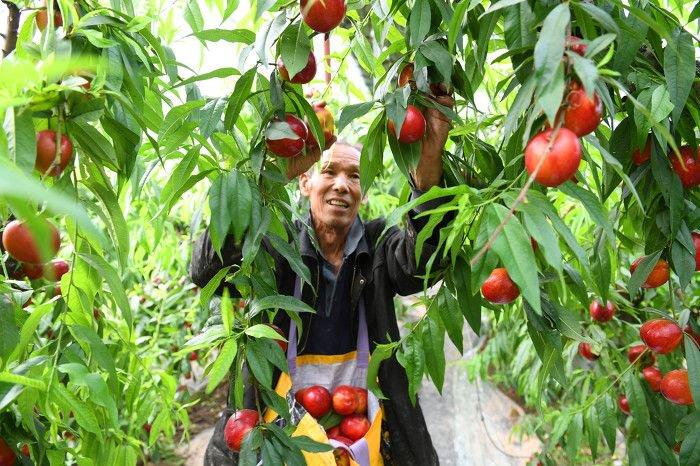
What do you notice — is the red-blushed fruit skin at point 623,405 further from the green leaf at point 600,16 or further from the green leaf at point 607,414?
the green leaf at point 600,16

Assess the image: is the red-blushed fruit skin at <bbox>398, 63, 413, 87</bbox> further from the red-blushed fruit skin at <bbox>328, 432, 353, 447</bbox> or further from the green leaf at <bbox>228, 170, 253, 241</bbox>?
the red-blushed fruit skin at <bbox>328, 432, 353, 447</bbox>

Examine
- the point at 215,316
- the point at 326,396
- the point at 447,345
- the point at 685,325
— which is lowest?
the point at 447,345

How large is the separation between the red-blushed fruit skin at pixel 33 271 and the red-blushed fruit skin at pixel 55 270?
10mm

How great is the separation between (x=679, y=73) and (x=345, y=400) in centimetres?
99

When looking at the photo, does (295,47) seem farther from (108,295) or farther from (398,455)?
(398,455)

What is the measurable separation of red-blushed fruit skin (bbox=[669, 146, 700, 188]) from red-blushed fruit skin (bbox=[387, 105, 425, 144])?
15.6 inches

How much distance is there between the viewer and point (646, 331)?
133 cm

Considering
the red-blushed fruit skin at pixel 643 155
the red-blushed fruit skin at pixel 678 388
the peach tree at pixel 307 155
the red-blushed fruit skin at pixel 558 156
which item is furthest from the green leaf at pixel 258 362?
the red-blushed fruit skin at pixel 678 388

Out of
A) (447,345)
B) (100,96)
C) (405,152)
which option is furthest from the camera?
(447,345)

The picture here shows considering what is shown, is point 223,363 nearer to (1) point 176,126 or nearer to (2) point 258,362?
(2) point 258,362

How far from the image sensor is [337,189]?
5.68 feet

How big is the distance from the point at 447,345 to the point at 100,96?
3.54 meters

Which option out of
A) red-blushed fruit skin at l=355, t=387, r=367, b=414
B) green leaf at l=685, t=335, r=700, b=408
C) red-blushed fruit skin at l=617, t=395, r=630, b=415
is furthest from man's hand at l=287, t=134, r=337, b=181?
red-blushed fruit skin at l=617, t=395, r=630, b=415

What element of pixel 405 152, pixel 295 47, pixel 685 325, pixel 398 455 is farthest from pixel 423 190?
pixel 398 455
